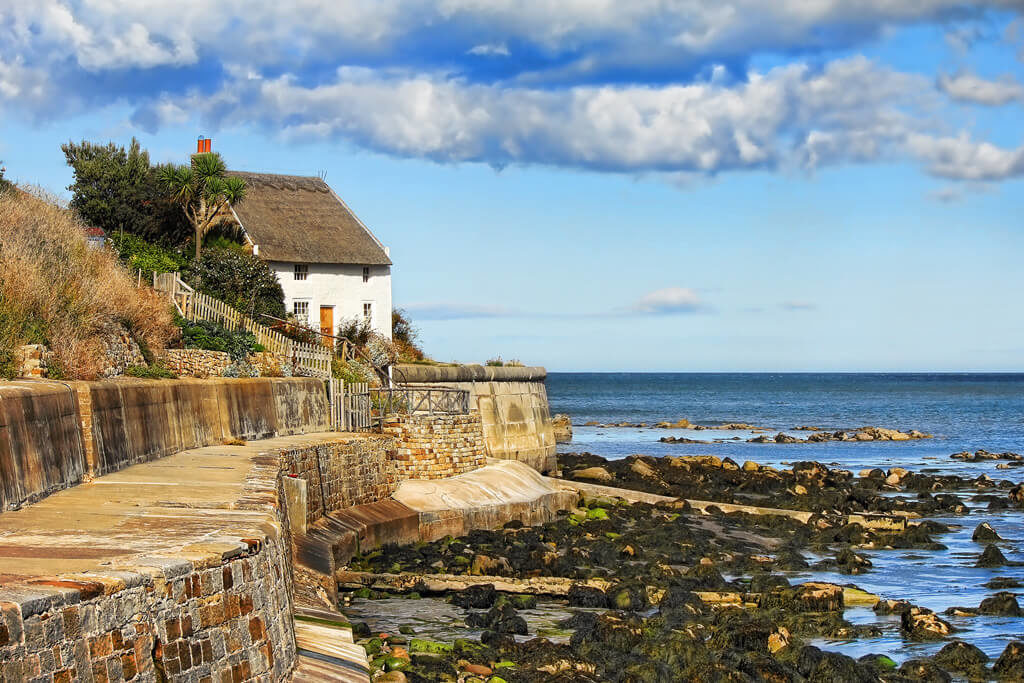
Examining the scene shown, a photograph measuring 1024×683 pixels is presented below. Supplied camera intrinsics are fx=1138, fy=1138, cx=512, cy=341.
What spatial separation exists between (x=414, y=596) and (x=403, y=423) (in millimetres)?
6507

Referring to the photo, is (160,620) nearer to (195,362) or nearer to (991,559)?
(195,362)

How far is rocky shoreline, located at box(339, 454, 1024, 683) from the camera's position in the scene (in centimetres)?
1399

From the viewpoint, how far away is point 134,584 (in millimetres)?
6449

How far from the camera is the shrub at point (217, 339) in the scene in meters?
23.5

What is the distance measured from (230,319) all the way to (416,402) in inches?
183

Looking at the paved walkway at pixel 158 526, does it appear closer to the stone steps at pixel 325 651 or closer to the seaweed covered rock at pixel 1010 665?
the stone steps at pixel 325 651

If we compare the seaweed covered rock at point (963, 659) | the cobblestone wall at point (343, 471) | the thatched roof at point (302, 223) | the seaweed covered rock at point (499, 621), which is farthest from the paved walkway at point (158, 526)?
the thatched roof at point (302, 223)

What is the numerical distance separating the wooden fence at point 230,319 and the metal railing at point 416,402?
1.43 meters

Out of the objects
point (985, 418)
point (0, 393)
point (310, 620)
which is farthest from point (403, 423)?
point (985, 418)

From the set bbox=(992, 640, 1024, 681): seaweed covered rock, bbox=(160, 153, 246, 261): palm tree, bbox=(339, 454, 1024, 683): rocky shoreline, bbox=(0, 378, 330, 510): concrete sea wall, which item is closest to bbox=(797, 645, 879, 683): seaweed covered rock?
bbox=(339, 454, 1024, 683): rocky shoreline

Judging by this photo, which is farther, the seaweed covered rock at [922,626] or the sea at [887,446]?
the sea at [887,446]

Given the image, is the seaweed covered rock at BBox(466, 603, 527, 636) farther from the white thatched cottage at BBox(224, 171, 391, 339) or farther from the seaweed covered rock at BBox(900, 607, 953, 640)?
the white thatched cottage at BBox(224, 171, 391, 339)

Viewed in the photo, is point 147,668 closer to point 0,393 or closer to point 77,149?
point 0,393

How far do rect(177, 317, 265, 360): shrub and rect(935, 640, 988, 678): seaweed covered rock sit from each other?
14.9 m
